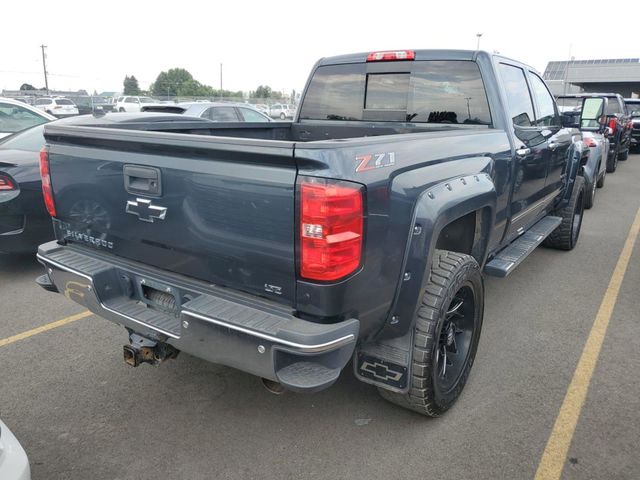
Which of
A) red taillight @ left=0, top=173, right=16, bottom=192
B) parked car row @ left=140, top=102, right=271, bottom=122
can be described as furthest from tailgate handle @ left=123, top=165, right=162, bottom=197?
parked car row @ left=140, top=102, right=271, bottom=122

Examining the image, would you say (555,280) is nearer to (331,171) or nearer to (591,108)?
(331,171)

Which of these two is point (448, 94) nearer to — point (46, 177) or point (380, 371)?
point (380, 371)

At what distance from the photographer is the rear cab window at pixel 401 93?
3.69 m

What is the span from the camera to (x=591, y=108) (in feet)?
33.8

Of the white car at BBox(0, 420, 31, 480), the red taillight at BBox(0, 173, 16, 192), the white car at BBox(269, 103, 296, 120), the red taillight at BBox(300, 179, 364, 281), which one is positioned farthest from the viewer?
the white car at BBox(269, 103, 296, 120)

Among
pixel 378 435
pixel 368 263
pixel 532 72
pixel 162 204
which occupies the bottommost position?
pixel 378 435

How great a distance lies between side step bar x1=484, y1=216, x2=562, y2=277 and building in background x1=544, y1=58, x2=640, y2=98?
140ft

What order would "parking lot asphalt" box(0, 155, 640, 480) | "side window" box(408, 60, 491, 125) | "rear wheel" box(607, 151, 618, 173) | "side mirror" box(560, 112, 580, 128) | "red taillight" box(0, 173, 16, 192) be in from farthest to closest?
"rear wheel" box(607, 151, 618, 173) < "side mirror" box(560, 112, 580, 128) < "red taillight" box(0, 173, 16, 192) < "side window" box(408, 60, 491, 125) < "parking lot asphalt" box(0, 155, 640, 480)

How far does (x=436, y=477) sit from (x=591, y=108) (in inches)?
393

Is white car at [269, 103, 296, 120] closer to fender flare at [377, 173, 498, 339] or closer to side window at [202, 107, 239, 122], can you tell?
side window at [202, 107, 239, 122]

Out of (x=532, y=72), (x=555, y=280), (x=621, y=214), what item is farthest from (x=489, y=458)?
(x=621, y=214)

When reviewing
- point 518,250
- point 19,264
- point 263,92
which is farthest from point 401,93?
point 263,92

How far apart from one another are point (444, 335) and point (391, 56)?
222 cm

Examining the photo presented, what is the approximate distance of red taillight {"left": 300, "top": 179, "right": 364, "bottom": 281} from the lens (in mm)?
2018
